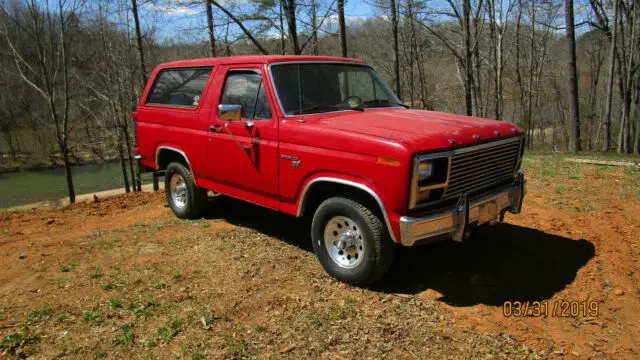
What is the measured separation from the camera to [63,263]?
4.72m

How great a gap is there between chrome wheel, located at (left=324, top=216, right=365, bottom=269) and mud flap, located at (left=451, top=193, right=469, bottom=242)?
78 cm

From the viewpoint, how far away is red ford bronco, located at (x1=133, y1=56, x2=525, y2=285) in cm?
349

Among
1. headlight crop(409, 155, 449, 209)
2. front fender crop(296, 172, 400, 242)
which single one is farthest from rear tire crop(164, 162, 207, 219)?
headlight crop(409, 155, 449, 209)

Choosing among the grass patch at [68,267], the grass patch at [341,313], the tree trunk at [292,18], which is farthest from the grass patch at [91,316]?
the tree trunk at [292,18]

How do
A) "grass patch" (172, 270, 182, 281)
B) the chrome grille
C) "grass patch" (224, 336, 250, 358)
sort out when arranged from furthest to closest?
"grass patch" (172, 270, 182, 281)
the chrome grille
"grass patch" (224, 336, 250, 358)

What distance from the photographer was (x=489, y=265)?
4.32 meters

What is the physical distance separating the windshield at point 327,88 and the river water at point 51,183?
18.8 metres

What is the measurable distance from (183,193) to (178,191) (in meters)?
0.11

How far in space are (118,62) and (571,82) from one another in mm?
17975

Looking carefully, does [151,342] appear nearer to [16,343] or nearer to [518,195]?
[16,343]

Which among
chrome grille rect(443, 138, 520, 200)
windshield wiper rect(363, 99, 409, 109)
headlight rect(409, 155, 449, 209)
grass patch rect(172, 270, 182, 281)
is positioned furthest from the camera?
windshield wiper rect(363, 99, 409, 109)

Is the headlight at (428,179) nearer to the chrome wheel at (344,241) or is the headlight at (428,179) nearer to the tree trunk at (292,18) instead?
the chrome wheel at (344,241)

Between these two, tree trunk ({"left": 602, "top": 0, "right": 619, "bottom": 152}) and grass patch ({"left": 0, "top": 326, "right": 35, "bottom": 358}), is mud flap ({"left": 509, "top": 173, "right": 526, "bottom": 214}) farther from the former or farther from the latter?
tree trunk ({"left": 602, "top": 0, "right": 619, "bottom": 152})
